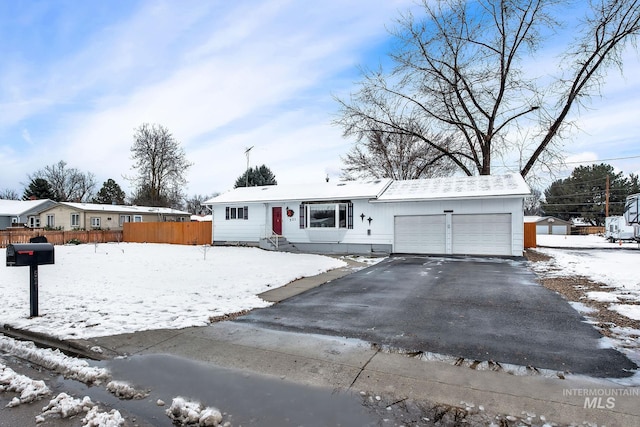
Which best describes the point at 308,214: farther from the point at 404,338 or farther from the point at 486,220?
the point at 404,338

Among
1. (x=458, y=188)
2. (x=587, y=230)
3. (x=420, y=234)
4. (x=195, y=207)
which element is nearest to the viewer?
(x=420, y=234)

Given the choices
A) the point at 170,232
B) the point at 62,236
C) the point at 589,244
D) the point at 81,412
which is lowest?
the point at 589,244

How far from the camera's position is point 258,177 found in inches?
1620

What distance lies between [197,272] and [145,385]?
7.08 meters

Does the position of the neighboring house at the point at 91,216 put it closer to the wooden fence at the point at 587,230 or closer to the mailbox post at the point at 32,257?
the mailbox post at the point at 32,257

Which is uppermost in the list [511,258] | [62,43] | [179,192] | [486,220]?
[62,43]

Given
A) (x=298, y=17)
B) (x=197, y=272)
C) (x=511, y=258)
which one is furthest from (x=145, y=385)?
(x=511, y=258)

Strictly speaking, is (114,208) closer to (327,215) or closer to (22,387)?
(327,215)

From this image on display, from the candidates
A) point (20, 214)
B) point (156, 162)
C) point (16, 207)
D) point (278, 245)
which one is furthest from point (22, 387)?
point (16, 207)

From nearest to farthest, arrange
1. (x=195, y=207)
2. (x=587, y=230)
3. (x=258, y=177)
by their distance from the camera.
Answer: (x=258, y=177) < (x=587, y=230) < (x=195, y=207)

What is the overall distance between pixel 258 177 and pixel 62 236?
21.6 m

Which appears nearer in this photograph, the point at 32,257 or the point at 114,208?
the point at 32,257

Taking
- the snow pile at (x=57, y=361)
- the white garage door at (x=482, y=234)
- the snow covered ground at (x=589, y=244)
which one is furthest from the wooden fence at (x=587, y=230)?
the snow pile at (x=57, y=361)

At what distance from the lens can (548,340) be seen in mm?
4520
